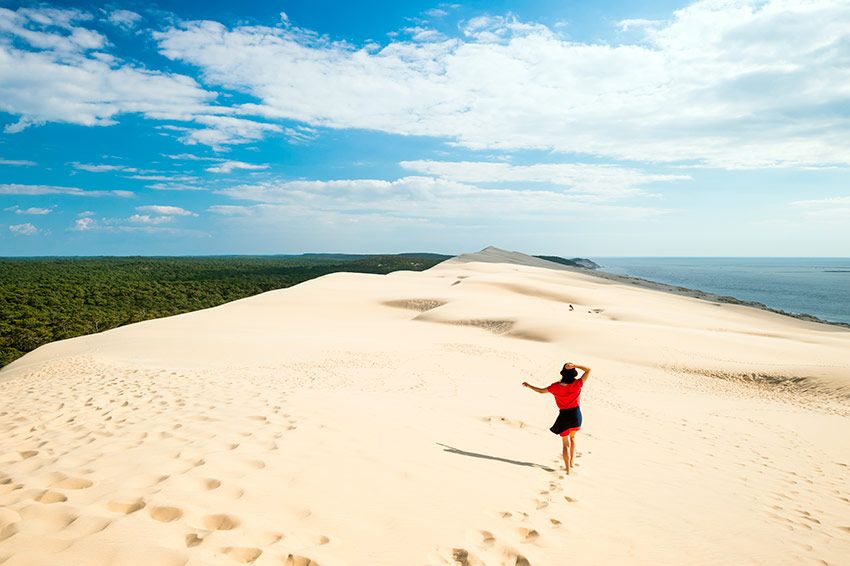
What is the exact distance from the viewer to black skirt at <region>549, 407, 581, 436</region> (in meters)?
6.96

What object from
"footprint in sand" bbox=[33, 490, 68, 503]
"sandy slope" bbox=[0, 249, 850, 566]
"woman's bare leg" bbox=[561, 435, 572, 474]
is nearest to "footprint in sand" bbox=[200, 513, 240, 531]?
"sandy slope" bbox=[0, 249, 850, 566]

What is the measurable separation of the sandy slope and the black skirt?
542mm

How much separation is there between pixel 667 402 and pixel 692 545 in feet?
29.5

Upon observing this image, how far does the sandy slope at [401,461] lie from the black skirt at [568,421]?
54cm

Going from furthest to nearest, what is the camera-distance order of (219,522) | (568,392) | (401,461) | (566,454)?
1. (568,392)
2. (566,454)
3. (401,461)
4. (219,522)

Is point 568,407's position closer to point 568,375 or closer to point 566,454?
point 568,375

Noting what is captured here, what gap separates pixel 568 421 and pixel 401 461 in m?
2.57

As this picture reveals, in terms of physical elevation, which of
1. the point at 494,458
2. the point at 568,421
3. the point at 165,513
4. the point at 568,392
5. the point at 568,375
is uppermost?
the point at 568,375

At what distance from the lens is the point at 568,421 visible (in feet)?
23.0

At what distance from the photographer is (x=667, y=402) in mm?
13062

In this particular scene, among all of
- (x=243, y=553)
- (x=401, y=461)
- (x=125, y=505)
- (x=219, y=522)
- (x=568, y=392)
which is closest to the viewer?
(x=243, y=553)

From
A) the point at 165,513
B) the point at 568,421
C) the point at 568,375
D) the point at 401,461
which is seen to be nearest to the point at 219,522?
the point at 165,513

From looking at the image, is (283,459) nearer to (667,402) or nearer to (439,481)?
(439,481)

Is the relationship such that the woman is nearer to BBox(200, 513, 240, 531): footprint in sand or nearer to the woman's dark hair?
the woman's dark hair
